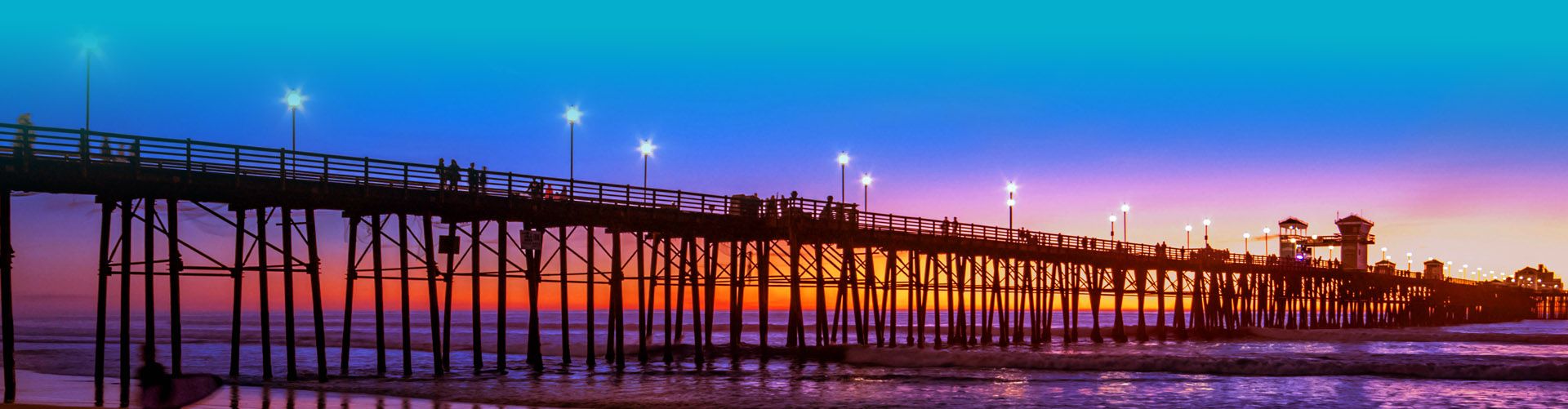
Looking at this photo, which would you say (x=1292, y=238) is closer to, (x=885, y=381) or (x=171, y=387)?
(x=885, y=381)

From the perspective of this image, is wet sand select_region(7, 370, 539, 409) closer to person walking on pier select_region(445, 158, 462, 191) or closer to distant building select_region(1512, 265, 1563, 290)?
person walking on pier select_region(445, 158, 462, 191)

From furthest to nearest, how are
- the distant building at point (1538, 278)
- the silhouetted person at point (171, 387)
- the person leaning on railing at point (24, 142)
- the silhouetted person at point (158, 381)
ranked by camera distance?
the distant building at point (1538, 278), the person leaning on railing at point (24, 142), the silhouetted person at point (158, 381), the silhouetted person at point (171, 387)

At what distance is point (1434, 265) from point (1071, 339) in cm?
9831

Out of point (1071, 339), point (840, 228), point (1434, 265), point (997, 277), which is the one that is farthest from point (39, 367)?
point (1434, 265)

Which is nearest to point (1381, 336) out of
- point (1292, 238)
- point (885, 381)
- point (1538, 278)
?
point (1292, 238)

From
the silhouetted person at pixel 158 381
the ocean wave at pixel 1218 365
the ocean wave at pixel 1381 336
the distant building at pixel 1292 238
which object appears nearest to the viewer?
the silhouetted person at pixel 158 381

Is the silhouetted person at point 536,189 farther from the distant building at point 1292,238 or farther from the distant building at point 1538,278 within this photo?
the distant building at point 1538,278

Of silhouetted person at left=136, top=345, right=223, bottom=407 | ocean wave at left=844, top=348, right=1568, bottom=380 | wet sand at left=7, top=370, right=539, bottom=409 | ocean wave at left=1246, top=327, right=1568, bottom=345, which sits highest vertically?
silhouetted person at left=136, top=345, right=223, bottom=407

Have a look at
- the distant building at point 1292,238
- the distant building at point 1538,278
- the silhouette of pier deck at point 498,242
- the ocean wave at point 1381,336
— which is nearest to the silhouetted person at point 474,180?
the silhouette of pier deck at point 498,242

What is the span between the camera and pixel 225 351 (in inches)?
2233

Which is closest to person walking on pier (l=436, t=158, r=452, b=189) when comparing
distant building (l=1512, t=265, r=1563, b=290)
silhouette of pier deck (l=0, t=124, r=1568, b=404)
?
silhouette of pier deck (l=0, t=124, r=1568, b=404)

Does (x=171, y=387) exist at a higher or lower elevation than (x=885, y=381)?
higher

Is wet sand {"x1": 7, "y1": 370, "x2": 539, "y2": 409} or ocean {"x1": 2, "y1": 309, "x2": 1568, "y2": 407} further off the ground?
wet sand {"x1": 7, "y1": 370, "x2": 539, "y2": 409}

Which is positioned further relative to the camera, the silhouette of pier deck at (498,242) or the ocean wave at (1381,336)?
the ocean wave at (1381,336)
